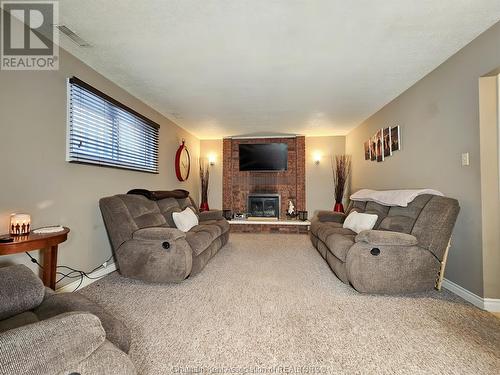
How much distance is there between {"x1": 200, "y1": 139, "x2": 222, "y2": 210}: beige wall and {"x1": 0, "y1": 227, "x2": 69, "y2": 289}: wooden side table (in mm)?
4088

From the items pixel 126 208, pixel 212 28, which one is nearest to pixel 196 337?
pixel 126 208

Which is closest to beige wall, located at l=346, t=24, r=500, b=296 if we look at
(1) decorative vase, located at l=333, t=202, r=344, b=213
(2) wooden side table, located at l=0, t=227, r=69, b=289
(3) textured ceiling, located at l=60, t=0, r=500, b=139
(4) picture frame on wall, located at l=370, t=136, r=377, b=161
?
(3) textured ceiling, located at l=60, t=0, r=500, b=139

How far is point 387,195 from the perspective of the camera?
9.68 ft

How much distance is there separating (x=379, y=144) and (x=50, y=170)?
4356mm

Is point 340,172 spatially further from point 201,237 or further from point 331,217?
point 201,237

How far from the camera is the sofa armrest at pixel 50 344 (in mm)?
703

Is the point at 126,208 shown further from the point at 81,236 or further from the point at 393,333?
the point at 393,333

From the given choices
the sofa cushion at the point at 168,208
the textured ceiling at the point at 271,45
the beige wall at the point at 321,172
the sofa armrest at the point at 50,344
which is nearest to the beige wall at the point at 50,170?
the textured ceiling at the point at 271,45

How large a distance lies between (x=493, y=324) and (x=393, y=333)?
798mm

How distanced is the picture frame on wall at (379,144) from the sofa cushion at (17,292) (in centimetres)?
428

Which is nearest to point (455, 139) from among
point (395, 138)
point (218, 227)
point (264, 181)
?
point (395, 138)

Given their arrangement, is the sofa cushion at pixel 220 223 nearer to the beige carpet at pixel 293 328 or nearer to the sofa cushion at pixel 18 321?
the beige carpet at pixel 293 328

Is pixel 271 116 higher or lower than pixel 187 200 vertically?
higher

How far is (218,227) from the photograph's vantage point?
356 centimetres
